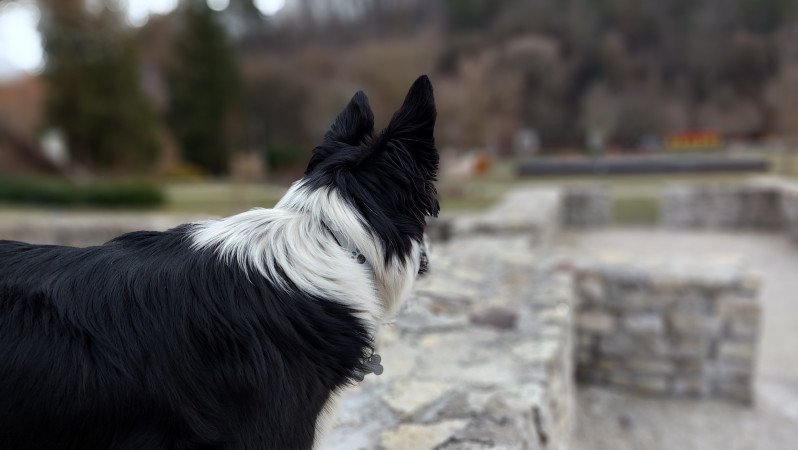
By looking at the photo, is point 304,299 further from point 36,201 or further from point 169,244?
point 36,201

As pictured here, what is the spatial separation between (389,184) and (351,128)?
0.86 ft

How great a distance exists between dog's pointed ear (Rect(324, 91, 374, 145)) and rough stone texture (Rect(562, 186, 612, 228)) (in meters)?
12.8

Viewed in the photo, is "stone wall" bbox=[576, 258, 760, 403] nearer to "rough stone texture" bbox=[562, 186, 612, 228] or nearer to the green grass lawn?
the green grass lawn

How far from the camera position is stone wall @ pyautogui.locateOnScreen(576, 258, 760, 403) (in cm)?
448

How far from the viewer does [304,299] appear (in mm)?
1382

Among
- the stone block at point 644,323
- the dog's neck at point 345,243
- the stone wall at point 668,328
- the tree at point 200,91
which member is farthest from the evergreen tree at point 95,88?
the dog's neck at point 345,243

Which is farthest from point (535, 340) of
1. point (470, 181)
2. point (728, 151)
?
point (728, 151)

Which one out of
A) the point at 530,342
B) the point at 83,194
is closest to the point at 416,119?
the point at 530,342

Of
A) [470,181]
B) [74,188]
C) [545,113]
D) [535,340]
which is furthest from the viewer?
[545,113]

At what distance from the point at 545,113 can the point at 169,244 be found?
3472cm

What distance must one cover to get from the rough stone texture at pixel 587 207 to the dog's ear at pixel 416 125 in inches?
507

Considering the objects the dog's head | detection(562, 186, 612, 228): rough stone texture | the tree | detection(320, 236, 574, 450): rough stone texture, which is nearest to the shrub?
detection(320, 236, 574, 450): rough stone texture

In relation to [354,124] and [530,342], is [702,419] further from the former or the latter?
[354,124]

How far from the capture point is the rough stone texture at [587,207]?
13547 millimetres
